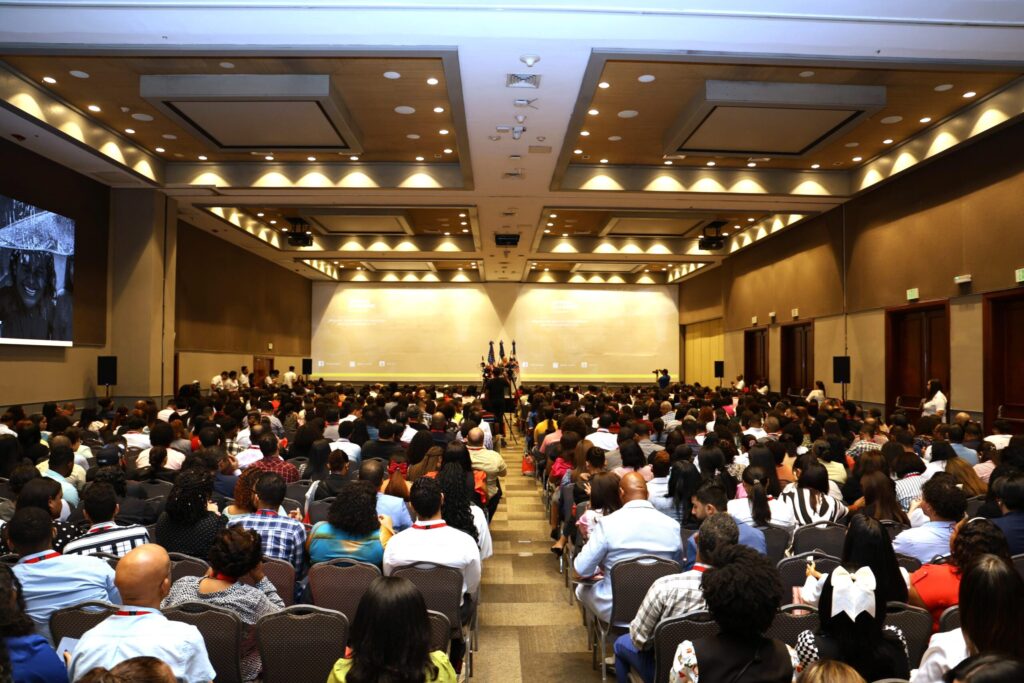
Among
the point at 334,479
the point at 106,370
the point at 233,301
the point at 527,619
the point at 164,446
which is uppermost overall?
the point at 233,301

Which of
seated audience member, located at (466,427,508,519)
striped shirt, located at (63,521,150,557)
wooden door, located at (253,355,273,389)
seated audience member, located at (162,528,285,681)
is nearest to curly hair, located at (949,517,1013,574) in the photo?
seated audience member, located at (162,528,285,681)

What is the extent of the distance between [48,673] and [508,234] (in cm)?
1805

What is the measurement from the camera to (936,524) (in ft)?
13.1

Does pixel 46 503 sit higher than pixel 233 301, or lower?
lower

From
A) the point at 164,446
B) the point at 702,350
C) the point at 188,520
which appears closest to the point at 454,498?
the point at 188,520

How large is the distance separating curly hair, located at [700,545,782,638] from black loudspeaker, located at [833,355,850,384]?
1421 cm

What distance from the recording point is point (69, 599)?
10.3 feet

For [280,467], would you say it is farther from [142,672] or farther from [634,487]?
[142,672]

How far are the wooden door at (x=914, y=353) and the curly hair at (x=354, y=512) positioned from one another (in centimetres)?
1174

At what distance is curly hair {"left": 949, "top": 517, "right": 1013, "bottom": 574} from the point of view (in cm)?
298

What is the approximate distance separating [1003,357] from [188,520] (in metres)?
12.0

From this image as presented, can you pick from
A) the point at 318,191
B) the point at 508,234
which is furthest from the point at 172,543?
the point at 508,234

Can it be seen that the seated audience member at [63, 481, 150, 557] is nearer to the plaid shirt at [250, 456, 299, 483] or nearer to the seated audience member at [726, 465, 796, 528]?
the plaid shirt at [250, 456, 299, 483]

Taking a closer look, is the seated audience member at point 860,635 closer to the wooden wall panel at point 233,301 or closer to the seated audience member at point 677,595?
the seated audience member at point 677,595
